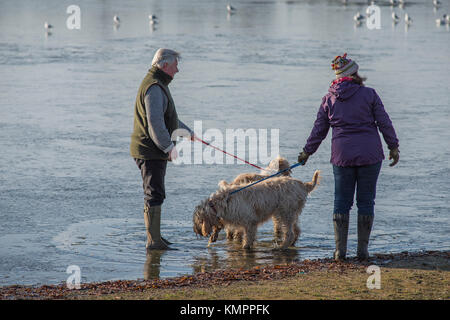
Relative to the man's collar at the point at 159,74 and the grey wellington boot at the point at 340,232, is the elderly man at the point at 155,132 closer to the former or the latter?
the man's collar at the point at 159,74

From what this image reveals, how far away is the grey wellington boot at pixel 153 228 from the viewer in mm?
7219

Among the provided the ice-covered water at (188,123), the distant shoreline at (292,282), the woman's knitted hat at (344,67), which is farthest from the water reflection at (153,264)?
the woman's knitted hat at (344,67)

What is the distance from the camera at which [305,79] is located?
701 inches

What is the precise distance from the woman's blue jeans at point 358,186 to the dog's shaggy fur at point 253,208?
2.79 ft

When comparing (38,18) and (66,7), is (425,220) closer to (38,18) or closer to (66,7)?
(38,18)

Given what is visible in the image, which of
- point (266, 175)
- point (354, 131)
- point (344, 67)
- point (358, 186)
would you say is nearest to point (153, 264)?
point (266, 175)

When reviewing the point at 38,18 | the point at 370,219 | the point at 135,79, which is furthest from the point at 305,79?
the point at 38,18

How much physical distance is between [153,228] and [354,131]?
217 cm

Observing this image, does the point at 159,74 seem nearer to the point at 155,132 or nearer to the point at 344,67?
the point at 155,132

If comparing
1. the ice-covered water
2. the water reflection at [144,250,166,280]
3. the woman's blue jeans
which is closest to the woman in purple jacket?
the woman's blue jeans

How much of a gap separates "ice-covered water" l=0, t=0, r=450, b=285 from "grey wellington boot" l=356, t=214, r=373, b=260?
680mm

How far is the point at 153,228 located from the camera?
722 centimetres
